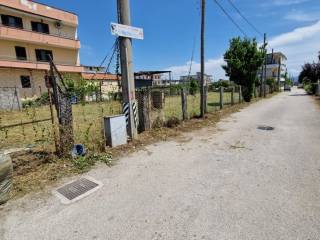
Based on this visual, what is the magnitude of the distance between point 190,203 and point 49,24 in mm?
31501

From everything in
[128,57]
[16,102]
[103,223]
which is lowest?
[103,223]

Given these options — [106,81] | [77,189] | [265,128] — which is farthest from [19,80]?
[265,128]

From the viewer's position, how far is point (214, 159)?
518 centimetres

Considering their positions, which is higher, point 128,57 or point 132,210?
point 128,57

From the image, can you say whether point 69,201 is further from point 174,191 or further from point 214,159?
point 214,159

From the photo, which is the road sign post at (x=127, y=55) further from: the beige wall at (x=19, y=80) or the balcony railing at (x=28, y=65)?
the beige wall at (x=19, y=80)

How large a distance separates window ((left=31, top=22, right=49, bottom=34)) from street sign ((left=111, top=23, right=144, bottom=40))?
85.4ft

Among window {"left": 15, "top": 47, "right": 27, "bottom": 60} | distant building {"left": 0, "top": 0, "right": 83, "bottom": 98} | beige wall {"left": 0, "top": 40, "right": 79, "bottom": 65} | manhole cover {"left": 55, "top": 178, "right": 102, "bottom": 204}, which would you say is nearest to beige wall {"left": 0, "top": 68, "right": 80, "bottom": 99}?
distant building {"left": 0, "top": 0, "right": 83, "bottom": 98}

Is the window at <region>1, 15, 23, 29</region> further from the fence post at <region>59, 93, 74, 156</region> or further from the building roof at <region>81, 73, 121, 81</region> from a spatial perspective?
the fence post at <region>59, 93, 74, 156</region>

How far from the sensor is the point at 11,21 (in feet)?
79.3

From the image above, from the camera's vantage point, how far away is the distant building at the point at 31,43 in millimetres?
23016

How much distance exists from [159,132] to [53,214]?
194 inches

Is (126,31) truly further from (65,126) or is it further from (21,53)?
(21,53)

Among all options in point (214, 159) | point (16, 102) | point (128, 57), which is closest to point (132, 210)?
point (214, 159)
